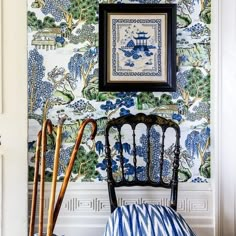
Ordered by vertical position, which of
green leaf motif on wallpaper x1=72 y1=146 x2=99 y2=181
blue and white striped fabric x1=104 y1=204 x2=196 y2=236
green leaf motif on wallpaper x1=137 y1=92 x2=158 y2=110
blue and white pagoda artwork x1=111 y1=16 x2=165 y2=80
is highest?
blue and white pagoda artwork x1=111 y1=16 x2=165 y2=80

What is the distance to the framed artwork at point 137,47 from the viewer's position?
6.84ft

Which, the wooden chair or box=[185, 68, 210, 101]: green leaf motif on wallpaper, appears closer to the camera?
the wooden chair

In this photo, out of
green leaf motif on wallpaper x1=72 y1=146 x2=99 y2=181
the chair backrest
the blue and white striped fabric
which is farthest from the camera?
green leaf motif on wallpaper x1=72 y1=146 x2=99 y2=181

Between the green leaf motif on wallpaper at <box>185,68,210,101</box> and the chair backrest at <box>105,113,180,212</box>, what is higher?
the green leaf motif on wallpaper at <box>185,68,210,101</box>

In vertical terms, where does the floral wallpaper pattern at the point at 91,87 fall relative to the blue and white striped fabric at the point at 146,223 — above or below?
above

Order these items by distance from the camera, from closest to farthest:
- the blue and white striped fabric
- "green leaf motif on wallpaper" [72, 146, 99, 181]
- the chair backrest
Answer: the blue and white striped fabric → the chair backrest → "green leaf motif on wallpaper" [72, 146, 99, 181]

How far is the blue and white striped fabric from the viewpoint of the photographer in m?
1.63

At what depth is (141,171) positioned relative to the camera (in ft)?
6.97

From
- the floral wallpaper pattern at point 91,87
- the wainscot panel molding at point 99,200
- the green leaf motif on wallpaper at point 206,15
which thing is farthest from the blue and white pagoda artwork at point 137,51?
the wainscot panel molding at point 99,200

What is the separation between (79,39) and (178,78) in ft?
2.17

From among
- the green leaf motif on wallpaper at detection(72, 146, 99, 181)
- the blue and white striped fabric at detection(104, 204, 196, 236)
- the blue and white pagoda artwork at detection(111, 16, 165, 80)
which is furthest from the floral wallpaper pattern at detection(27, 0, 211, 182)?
the blue and white striped fabric at detection(104, 204, 196, 236)
